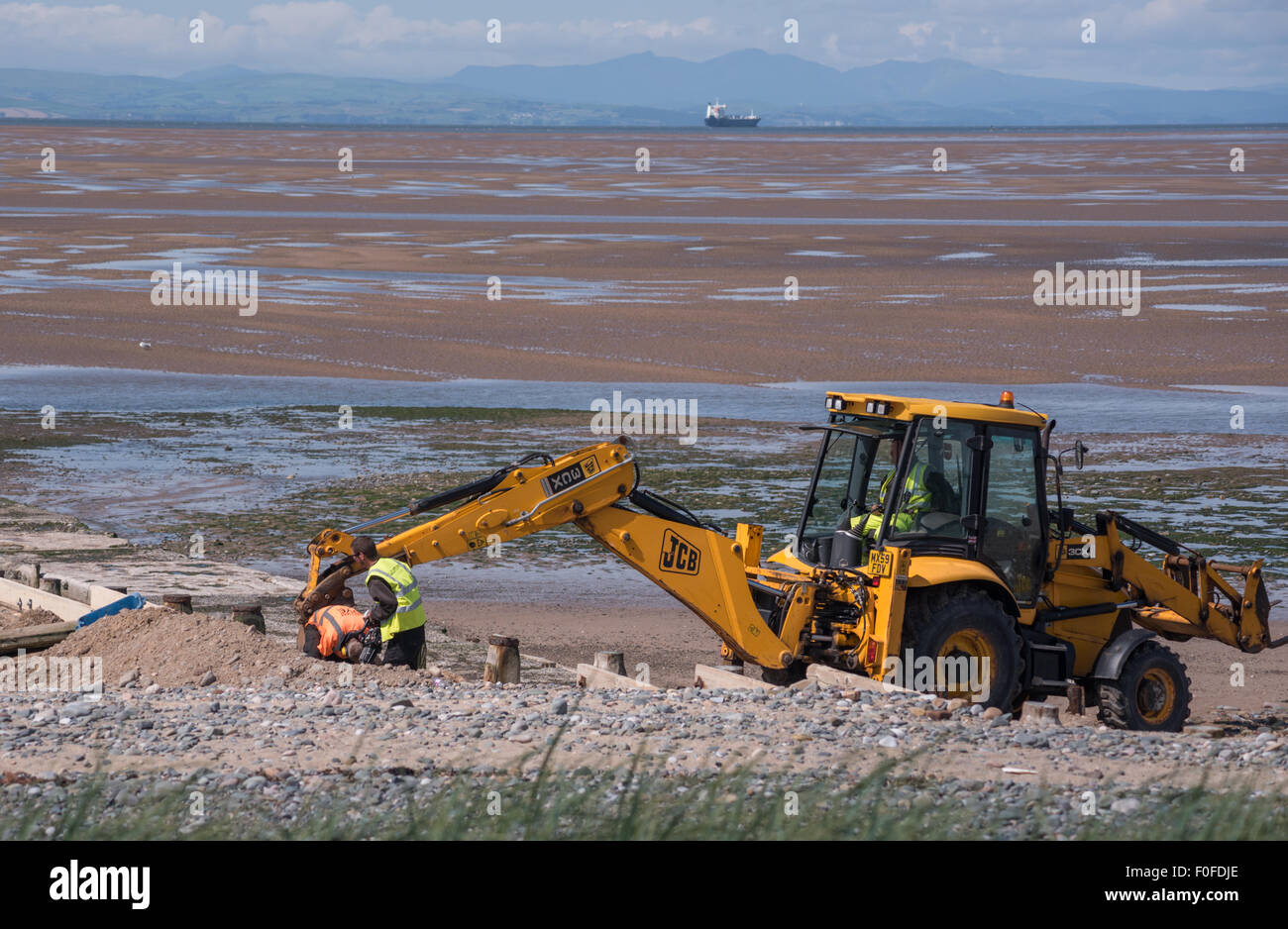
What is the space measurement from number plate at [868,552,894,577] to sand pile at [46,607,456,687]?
3273 millimetres

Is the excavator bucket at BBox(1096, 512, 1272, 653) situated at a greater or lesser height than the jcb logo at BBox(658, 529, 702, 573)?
lesser

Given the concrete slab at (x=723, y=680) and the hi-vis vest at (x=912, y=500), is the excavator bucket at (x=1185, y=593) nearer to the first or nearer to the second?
the hi-vis vest at (x=912, y=500)

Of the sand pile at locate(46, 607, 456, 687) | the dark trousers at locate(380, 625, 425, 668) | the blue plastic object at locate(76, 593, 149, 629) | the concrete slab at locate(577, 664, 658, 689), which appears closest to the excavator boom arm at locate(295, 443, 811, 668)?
the sand pile at locate(46, 607, 456, 687)

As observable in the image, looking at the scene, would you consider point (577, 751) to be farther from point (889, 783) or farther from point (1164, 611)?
point (1164, 611)

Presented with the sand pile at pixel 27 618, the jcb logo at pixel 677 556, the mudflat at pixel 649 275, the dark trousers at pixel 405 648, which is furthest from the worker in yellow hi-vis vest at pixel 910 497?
the mudflat at pixel 649 275

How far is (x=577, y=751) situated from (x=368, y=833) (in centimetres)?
211

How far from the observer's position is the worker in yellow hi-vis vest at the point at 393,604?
10977 millimetres

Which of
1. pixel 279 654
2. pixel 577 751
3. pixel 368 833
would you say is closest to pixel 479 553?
pixel 279 654

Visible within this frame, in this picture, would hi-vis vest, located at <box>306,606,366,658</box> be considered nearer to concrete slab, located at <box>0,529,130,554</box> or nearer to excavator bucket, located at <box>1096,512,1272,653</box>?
excavator bucket, located at <box>1096,512,1272,653</box>

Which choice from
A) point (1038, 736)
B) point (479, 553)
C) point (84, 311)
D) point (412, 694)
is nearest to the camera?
point (1038, 736)

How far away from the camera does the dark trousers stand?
11820mm

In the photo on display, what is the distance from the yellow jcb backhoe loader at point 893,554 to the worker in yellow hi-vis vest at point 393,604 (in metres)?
0.12

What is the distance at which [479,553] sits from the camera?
18.6m
